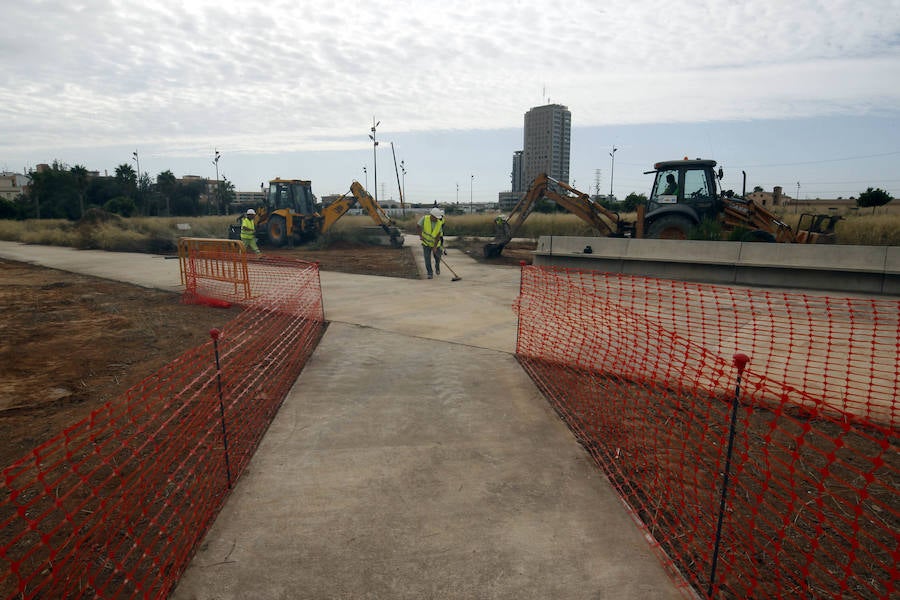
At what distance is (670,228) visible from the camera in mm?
13508

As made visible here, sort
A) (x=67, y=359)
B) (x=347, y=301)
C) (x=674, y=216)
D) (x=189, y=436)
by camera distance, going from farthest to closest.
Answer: (x=674, y=216)
(x=347, y=301)
(x=67, y=359)
(x=189, y=436)

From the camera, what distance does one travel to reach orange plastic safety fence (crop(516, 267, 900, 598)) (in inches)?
107

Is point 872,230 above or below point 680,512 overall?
above

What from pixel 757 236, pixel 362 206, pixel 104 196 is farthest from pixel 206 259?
pixel 104 196

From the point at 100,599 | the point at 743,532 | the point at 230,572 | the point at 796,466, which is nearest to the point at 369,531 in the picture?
the point at 230,572

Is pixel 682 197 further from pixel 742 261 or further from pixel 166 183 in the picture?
pixel 166 183

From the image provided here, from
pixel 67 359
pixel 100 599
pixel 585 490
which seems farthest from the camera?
pixel 67 359

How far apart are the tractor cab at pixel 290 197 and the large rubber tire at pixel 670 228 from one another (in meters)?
13.6

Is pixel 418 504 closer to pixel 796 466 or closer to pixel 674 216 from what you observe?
pixel 796 466

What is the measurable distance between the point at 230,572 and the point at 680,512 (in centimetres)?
260

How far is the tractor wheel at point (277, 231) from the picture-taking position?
20.8m

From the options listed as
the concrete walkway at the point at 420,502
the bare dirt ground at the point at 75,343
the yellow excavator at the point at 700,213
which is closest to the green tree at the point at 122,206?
the bare dirt ground at the point at 75,343

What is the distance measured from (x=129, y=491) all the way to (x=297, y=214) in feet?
61.1

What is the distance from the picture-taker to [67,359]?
6406mm
